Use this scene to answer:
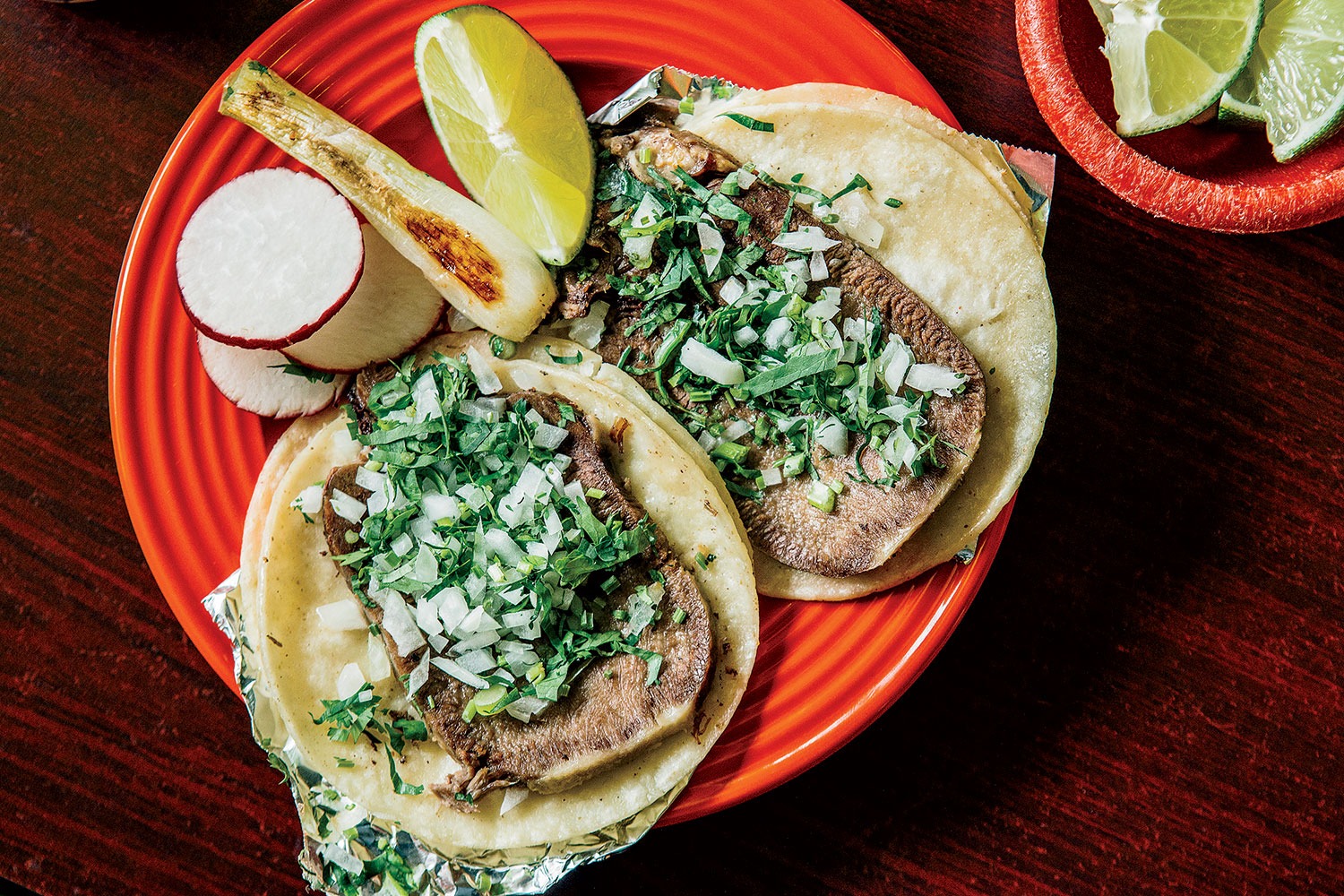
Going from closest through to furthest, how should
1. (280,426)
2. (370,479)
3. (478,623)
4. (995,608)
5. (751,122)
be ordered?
(478,623) < (370,479) < (751,122) < (280,426) < (995,608)

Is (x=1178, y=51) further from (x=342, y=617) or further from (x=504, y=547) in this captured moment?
(x=342, y=617)

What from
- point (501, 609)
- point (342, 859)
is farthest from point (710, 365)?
point (342, 859)

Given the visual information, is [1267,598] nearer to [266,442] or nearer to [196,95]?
[266,442]

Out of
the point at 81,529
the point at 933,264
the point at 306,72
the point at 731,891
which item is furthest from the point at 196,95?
the point at 731,891

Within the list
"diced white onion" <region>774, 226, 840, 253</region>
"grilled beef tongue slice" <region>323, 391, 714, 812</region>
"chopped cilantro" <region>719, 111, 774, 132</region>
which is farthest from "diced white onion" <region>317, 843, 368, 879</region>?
"chopped cilantro" <region>719, 111, 774, 132</region>

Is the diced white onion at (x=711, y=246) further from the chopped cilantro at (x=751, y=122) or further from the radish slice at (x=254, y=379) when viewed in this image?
the radish slice at (x=254, y=379)

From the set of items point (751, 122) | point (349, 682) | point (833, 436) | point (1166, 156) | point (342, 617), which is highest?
point (1166, 156)
